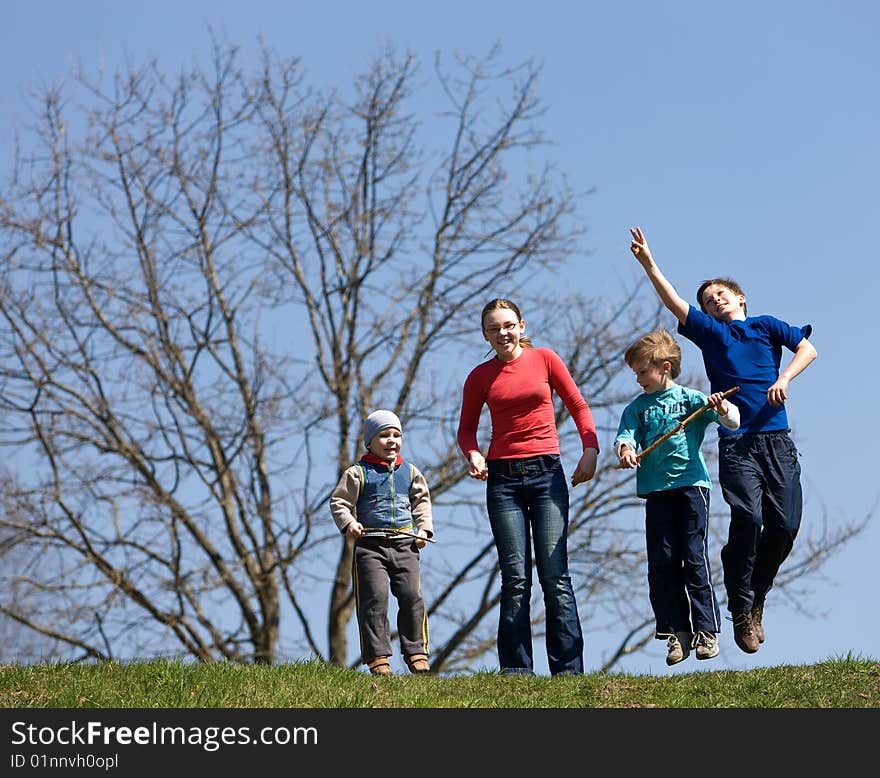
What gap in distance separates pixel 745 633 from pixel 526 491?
1447mm

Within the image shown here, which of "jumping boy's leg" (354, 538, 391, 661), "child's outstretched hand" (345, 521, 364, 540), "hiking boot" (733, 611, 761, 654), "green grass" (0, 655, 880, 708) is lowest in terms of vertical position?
"green grass" (0, 655, 880, 708)

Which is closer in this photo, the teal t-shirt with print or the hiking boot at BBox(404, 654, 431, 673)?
the teal t-shirt with print

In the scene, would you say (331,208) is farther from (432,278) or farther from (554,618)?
(554,618)

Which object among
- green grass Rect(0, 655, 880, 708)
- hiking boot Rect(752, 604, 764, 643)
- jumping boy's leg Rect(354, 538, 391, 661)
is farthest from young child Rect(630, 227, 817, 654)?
jumping boy's leg Rect(354, 538, 391, 661)

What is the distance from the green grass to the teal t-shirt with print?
107 centimetres

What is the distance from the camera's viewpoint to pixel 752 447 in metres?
6.83

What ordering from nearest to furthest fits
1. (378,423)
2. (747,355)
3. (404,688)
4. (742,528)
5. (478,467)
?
(404,688)
(742,528)
(747,355)
(478,467)
(378,423)

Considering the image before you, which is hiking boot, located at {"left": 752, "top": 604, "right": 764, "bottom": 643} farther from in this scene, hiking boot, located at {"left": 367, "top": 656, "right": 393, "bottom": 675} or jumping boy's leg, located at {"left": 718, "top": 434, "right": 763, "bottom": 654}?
hiking boot, located at {"left": 367, "top": 656, "right": 393, "bottom": 675}

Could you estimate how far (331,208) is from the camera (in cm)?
1608

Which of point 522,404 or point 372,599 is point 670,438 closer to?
point 522,404

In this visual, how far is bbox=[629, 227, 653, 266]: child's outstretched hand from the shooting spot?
6855 mm

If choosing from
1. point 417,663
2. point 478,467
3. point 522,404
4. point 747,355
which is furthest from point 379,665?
point 747,355

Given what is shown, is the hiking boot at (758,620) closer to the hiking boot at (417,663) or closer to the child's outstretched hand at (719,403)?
the child's outstretched hand at (719,403)

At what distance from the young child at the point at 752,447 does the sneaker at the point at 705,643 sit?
25 centimetres
